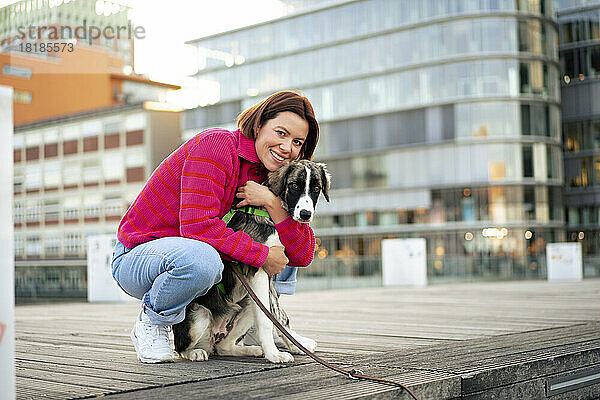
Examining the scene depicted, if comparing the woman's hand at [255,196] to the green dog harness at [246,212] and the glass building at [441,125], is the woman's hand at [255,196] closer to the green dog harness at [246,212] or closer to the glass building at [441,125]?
the green dog harness at [246,212]

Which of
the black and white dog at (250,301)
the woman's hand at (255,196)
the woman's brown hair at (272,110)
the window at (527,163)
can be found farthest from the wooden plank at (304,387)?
the window at (527,163)

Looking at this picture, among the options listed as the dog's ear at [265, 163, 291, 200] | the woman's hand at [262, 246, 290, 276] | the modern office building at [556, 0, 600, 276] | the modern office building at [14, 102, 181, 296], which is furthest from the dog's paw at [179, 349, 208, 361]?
the modern office building at [14, 102, 181, 296]

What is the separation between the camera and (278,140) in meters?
3.99

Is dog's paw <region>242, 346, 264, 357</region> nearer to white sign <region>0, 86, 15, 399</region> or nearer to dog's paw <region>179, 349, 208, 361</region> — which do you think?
dog's paw <region>179, 349, 208, 361</region>

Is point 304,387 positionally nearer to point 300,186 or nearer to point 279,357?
point 279,357

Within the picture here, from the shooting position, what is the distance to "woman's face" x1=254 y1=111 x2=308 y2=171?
3.99 metres

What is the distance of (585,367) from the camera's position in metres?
4.47

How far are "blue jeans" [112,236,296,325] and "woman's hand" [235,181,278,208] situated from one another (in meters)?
0.32

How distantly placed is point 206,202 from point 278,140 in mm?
502

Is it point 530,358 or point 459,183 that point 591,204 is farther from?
point 530,358

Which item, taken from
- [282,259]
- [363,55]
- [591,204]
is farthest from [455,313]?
[591,204]

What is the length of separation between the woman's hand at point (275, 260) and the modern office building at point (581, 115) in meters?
46.5

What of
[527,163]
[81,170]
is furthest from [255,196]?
[81,170]

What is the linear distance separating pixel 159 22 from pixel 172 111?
1854 inches
